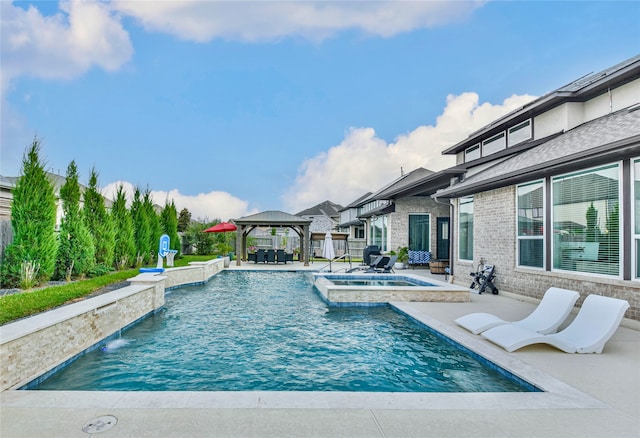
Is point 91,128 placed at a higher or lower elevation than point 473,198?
higher

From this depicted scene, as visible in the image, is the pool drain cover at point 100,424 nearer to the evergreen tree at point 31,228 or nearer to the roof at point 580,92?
the evergreen tree at point 31,228

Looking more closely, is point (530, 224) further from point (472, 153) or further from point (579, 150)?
point (472, 153)

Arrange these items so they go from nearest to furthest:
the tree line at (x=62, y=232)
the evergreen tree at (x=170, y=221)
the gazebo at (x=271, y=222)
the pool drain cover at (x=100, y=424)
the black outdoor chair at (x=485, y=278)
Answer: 1. the pool drain cover at (x=100, y=424)
2. the tree line at (x=62, y=232)
3. the black outdoor chair at (x=485, y=278)
4. the evergreen tree at (x=170, y=221)
5. the gazebo at (x=271, y=222)

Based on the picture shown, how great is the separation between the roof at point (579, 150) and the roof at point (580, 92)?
779 mm

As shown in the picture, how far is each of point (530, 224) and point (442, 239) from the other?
941cm

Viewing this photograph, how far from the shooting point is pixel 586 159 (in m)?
6.96

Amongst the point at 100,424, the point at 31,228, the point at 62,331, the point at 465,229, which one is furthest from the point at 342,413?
the point at 465,229

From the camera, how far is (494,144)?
13.3 meters

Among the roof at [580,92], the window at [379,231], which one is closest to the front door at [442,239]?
the window at [379,231]

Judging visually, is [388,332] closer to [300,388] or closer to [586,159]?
[300,388]

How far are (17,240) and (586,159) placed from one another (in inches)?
480

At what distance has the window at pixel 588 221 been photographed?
697 centimetres

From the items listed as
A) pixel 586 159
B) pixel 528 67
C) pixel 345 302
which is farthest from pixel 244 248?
pixel 586 159

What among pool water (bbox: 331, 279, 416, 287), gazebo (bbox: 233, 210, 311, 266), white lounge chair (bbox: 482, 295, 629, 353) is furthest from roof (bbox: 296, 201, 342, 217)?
white lounge chair (bbox: 482, 295, 629, 353)
